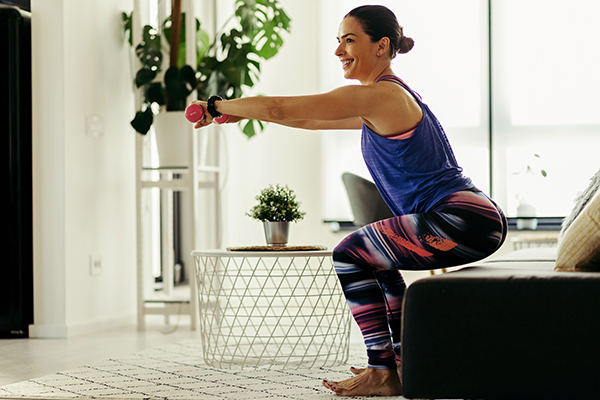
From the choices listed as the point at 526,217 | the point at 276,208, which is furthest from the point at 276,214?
the point at 526,217

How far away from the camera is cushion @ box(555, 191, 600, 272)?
1.46 meters

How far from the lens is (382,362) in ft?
6.00

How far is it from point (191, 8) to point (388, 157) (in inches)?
87.4

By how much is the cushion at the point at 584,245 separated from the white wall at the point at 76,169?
251 cm

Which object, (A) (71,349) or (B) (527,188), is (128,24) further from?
(B) (527,188)

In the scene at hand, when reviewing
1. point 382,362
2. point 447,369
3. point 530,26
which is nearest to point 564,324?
point 447,369

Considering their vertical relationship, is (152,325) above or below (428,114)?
below

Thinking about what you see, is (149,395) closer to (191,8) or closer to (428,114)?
(428,114)

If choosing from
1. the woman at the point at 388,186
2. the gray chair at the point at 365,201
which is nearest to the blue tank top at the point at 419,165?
the woman at the point at 388,186

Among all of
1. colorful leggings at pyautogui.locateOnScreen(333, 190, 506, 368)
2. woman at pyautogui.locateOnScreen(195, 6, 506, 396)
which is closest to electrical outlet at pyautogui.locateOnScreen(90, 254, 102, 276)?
woman at pyautogui.locateOnScreen(195, 6, 506, 396)

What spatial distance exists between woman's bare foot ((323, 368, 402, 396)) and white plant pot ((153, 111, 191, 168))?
2.12 m

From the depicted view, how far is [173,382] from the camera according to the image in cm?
221

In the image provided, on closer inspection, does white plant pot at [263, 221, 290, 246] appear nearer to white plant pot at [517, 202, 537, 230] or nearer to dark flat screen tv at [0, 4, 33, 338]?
dark flat screen tv at [0, 4, 33, 338]

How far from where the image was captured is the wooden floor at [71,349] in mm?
2529
